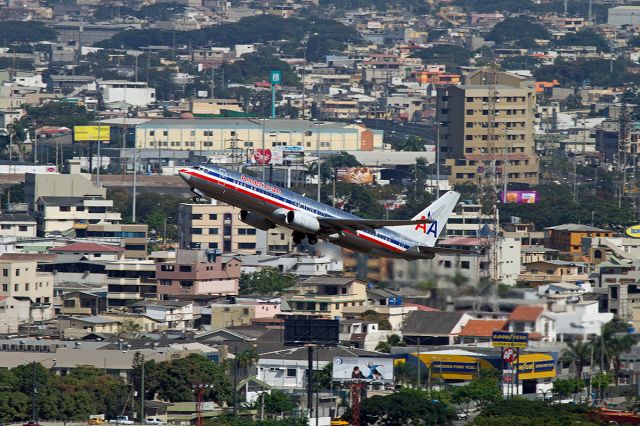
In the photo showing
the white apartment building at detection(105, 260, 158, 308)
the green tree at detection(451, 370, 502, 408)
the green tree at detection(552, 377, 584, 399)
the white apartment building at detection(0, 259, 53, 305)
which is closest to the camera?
the green tree at detection(552, 377, 584, 399)

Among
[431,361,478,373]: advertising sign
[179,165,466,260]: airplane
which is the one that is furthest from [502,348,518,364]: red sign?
[179,165,466,260]: airplane

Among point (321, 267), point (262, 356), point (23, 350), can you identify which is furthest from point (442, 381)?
point (321, 267)

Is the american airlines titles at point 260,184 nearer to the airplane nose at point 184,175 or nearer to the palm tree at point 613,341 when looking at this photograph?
the airplane nose at point 184,175

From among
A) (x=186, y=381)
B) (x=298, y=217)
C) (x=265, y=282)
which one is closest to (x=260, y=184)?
(x=298, y=217)

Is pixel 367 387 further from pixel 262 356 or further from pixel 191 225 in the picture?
pixel 191 225

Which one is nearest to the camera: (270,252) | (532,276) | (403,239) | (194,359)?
(403,239)

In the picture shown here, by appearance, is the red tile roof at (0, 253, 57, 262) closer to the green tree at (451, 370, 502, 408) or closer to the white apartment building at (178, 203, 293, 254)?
the white apartment building at (178, 203, 293, 254)

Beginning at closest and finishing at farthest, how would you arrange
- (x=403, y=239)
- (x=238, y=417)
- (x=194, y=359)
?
(x=403, y=239) → (x=238, y=417) → (x=194, y=359)
